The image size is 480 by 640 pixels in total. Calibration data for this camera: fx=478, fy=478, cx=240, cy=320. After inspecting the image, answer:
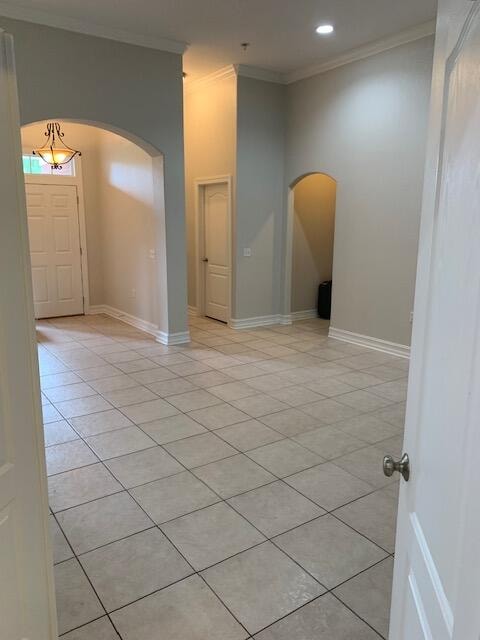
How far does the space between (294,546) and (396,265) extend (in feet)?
13.2

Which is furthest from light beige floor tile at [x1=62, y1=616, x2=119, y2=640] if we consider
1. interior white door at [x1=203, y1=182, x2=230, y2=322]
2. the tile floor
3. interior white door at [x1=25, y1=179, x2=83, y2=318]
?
interior white door at [x1=25, y1=179, x2=83, y2=318]

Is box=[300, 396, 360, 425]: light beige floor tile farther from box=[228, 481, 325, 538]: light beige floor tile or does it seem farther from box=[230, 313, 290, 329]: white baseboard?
box=[230, 313, 290, 329]: white baseboard

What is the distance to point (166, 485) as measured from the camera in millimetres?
2961

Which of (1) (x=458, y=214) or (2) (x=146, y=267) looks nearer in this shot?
(1) (x=458, y=214)

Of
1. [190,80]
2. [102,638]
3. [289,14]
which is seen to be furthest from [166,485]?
[190,80]

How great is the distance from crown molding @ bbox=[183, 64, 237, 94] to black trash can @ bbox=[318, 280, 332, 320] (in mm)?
3368

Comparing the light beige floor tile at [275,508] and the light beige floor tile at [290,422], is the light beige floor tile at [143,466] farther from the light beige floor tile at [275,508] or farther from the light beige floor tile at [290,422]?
the light beige floor tile at [290,422]

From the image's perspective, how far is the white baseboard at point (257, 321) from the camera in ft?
23.2

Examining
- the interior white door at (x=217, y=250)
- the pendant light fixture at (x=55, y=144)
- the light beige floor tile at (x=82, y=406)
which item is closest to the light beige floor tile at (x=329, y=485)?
the light beige floor tile at (x=82, y=406)

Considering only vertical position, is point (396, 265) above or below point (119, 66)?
below

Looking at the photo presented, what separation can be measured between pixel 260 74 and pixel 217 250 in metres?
2.51

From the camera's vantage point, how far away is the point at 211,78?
6773 millimetres

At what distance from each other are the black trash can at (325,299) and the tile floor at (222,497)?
2.44m

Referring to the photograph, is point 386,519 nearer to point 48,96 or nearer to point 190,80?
point 48,96
